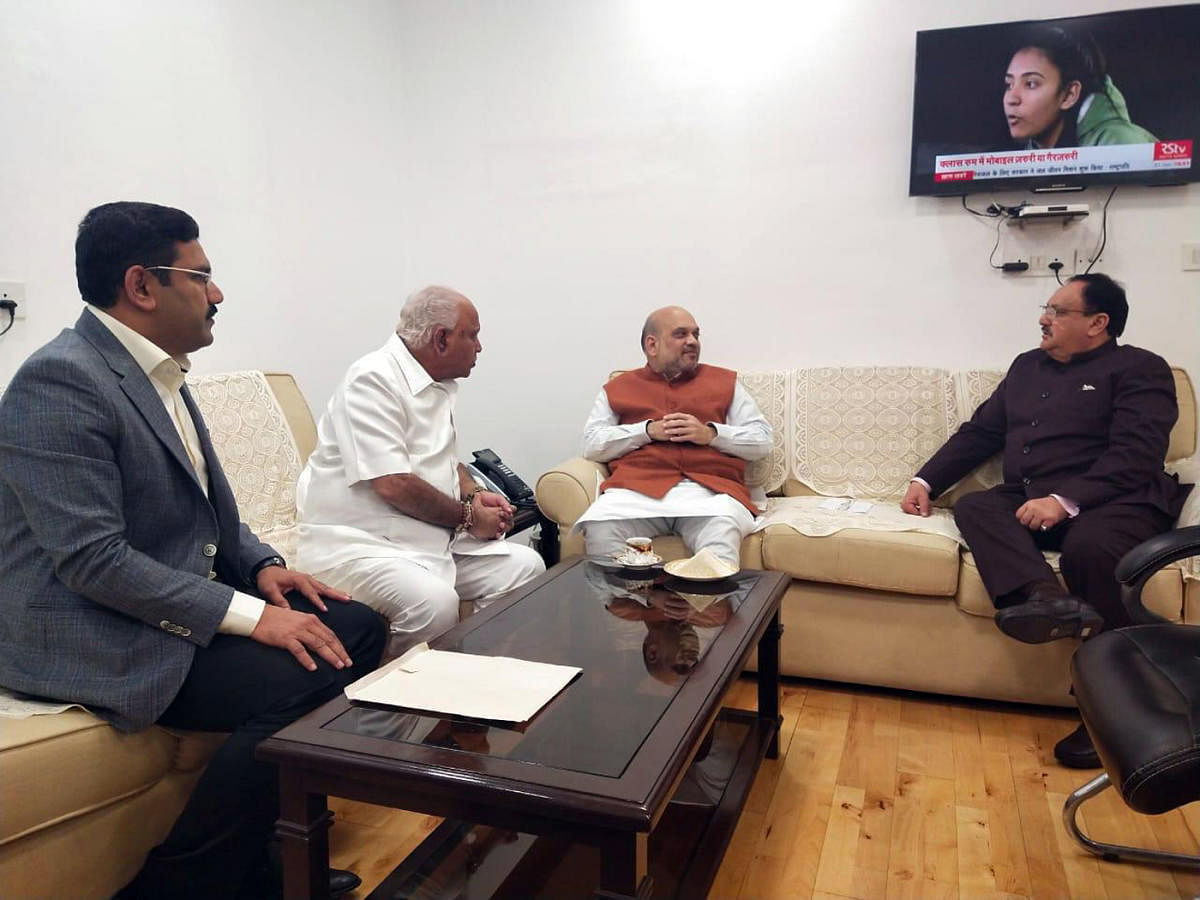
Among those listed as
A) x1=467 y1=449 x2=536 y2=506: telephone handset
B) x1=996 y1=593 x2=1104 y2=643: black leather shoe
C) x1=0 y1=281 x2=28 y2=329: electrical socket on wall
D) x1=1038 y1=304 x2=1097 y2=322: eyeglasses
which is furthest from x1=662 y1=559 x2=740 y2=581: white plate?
x1=0 y1=281 x2=28 y2=329: electrical socket on wall

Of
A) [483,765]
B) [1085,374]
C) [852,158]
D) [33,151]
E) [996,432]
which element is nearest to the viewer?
[483,765]

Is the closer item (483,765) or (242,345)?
(483,765)

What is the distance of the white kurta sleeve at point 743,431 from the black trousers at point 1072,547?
0.71m

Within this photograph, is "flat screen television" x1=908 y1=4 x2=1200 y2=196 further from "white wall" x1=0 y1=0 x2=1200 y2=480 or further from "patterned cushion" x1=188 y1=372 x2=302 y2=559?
"patterned cushion" x1=188 y1=372 x2=302 y2=559

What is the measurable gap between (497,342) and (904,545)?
6.66 ft

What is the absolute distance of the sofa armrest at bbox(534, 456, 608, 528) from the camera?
2.72 m

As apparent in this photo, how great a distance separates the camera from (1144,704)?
128 cm

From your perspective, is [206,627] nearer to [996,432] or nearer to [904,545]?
[904,545]

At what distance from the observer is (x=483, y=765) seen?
1118 mm

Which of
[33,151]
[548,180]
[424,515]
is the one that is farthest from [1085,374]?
[33,151]

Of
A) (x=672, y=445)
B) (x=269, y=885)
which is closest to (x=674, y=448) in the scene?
(x=672, y=445)

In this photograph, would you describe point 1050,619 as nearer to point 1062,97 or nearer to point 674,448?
point 674,448

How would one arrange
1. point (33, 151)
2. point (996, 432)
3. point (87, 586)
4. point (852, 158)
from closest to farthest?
point (87, 586), point (33, 151), point (996, 432), point (852, 158)

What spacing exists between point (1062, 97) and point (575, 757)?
2926mm
